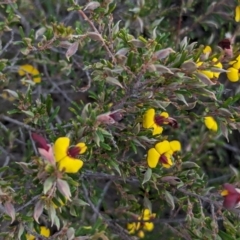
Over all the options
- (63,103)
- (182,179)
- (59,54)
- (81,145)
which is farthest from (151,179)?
(63,103)

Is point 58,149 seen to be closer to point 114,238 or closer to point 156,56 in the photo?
point 156,56

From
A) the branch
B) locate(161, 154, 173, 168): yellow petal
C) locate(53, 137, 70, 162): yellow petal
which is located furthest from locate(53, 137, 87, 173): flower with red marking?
the branch

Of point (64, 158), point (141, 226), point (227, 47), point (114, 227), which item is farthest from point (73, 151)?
point (141, 226)

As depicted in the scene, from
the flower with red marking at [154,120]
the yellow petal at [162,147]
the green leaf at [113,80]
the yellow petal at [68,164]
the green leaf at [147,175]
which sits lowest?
the green leaf at [147,175]

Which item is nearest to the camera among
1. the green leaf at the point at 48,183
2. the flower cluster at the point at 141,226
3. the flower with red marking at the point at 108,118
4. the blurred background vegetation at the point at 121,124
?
the green leaf at the point at 48,183

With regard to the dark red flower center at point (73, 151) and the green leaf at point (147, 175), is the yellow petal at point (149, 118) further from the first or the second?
the dark red flower center at point (73, 151)

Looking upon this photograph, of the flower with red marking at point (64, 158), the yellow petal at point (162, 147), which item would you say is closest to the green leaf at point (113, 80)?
the yellow petal at point (162, 147)

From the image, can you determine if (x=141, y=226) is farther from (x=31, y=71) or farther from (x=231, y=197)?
(x=31, y=71)
